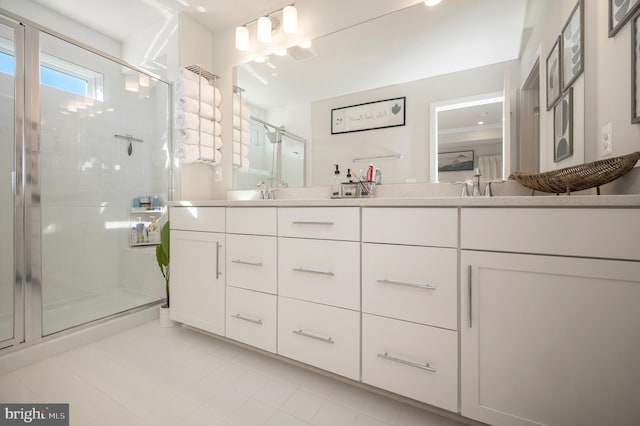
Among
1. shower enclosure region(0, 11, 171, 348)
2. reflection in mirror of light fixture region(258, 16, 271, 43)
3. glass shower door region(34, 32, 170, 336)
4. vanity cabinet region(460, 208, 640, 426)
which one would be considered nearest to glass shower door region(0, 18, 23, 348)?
shower enclosure region(0, 11, 171, 348)

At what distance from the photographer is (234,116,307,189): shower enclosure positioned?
1.95 metres

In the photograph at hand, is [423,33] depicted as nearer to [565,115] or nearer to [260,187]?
[565,115]

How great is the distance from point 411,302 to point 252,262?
838mm

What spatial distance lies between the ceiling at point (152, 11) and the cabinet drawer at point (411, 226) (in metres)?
1.84

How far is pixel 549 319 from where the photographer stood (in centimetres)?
85

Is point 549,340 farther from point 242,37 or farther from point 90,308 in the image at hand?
point 90,308

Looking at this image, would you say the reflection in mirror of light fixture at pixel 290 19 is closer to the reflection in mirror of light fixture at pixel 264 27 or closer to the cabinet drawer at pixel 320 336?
the reflection in mirror of light fixture at pixel 264 27

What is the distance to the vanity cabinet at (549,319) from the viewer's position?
77 cm

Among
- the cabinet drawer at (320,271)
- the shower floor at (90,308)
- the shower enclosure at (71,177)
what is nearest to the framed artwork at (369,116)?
the cabinet drawer at (320,271)

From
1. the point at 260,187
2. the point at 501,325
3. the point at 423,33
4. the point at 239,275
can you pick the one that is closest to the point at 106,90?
the point at 260,187

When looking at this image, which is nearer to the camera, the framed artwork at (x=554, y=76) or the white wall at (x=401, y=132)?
the framed artwork at (x=554, y=76)

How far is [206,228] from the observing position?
65.9 inches

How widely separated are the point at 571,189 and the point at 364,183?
2.91 feet

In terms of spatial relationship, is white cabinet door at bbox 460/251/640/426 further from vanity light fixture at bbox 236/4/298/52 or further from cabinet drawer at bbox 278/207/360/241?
vanity light fixture at bbox 236/4/298/52
